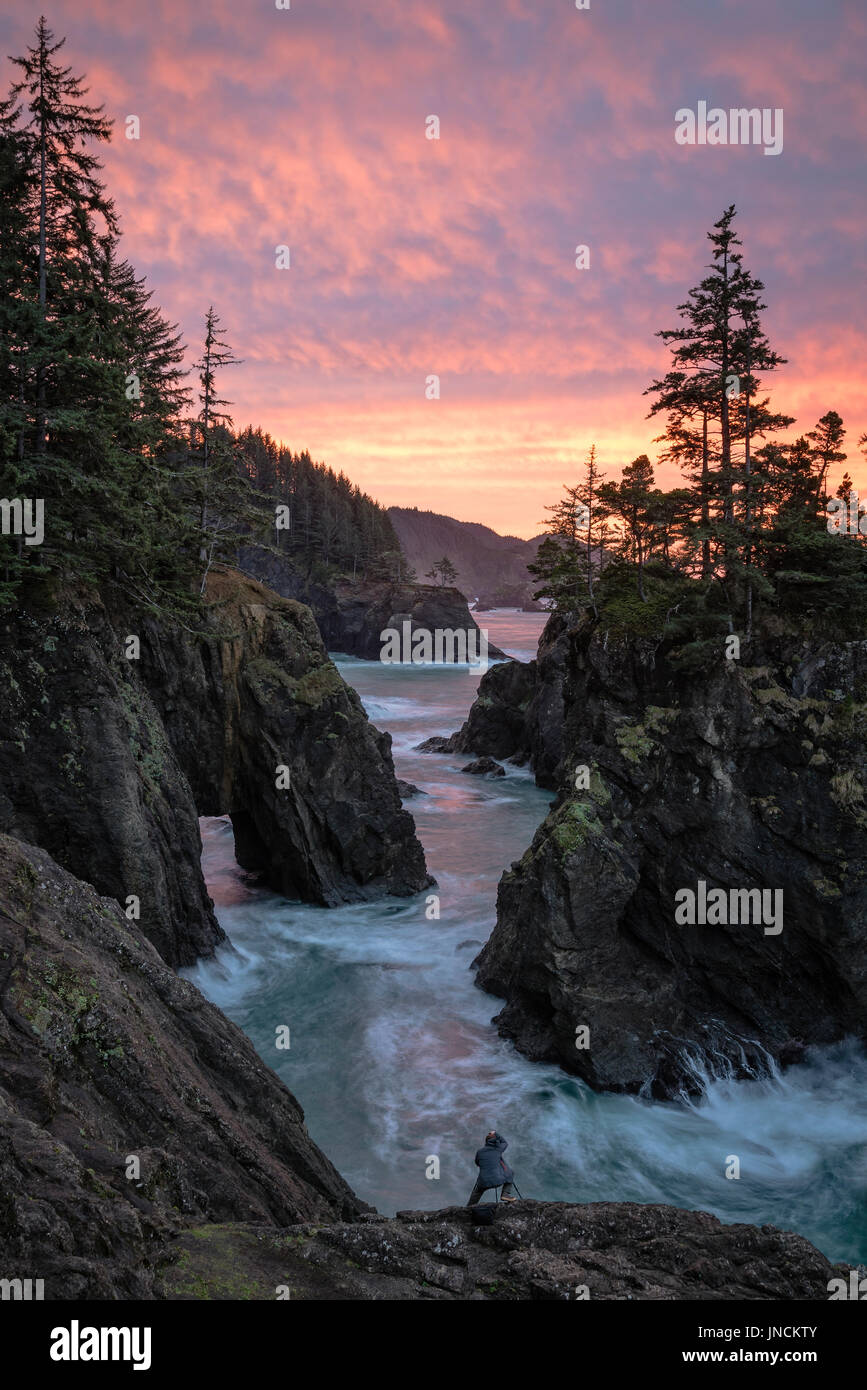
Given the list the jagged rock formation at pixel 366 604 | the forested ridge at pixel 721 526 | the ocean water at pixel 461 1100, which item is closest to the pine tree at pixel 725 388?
the forested ridge at pixel 721 526

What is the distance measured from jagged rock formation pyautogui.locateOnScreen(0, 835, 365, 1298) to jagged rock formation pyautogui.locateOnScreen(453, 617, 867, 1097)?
28.9 feet

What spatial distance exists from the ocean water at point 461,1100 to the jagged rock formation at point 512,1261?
786 cm

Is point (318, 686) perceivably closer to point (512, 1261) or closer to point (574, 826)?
point (574, 826)

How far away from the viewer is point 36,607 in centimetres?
1738

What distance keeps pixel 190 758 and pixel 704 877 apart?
53.6 feet

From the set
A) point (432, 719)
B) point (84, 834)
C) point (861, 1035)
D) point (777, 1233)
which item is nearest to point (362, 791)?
point (84, 834)

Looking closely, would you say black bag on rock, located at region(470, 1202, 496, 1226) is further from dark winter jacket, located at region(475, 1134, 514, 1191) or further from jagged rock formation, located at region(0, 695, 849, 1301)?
dark winter jacket, located at region(475, 1134, 514, 1191)

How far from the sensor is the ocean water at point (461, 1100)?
16062 millimetres

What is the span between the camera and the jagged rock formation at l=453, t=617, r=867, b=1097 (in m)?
19.1

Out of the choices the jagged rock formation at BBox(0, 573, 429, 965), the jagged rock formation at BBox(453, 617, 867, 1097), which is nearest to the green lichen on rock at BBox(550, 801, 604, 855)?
the jagged rock formation at BBox(453, 617, 867, 1097)

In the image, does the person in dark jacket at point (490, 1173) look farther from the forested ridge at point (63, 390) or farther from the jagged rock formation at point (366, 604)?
the jagged rock formation at point (366, 604)

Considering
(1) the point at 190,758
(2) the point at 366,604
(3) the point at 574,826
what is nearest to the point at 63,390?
(1) the point at 190,758

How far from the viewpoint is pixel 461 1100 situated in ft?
60.4

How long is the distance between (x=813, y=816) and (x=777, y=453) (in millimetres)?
9623
